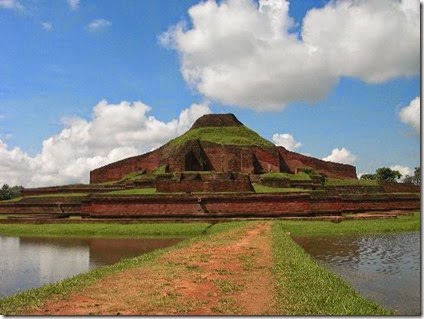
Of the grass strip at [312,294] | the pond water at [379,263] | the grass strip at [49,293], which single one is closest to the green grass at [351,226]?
the pond water at [379,263]

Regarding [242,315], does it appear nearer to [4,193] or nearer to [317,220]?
[317,220]

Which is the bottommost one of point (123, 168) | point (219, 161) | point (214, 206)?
point (214, 206)

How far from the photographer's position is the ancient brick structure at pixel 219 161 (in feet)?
103

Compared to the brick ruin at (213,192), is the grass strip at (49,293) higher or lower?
lower

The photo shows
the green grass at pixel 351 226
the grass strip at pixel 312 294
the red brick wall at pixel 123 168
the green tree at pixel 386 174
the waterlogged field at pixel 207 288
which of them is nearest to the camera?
the grass strip at pixel 312 294

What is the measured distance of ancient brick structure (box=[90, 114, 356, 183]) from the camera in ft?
103

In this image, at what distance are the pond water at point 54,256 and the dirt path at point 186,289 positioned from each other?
1850 millimetres

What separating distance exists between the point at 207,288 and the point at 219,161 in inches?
1027

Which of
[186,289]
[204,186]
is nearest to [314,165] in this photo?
[204,186]

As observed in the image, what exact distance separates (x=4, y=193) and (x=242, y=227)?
48545mm

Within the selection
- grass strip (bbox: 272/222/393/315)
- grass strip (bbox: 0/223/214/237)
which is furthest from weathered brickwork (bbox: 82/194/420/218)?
grass strip (bbox: 272/222/393/315)

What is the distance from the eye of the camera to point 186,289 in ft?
21.2

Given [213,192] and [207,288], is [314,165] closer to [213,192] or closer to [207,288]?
[213,192]

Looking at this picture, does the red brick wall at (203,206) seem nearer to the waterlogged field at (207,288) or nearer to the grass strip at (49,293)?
the waterlogged field at (207,288)
